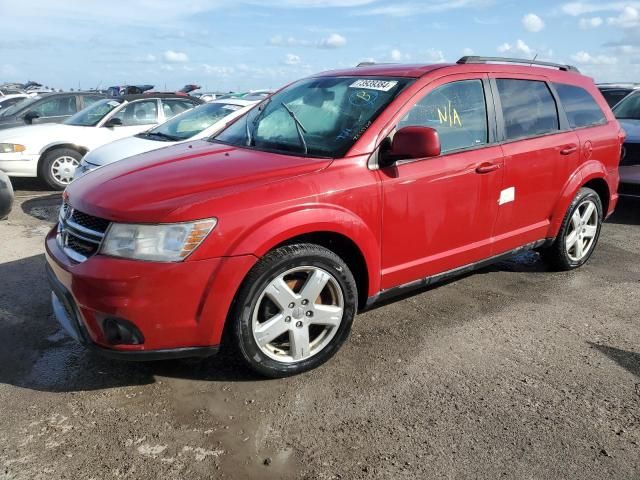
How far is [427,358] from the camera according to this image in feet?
11.0

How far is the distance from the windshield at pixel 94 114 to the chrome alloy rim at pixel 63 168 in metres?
0.65

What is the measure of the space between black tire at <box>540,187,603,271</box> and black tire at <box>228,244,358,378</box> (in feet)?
7.65

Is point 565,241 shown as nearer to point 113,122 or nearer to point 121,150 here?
point 121,150

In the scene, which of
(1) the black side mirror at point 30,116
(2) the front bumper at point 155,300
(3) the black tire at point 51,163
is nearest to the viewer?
(2) the front bumper at point 155,300

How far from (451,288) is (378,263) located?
1388 millimetres

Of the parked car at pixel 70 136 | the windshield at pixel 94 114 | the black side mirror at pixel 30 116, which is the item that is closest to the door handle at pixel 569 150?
the parked car at pixel 70 136

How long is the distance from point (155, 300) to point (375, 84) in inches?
80.1

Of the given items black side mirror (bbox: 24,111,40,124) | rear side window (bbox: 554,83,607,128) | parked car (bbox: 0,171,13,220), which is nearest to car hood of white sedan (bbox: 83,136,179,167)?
parked car (bbox: 0,171,13,220)

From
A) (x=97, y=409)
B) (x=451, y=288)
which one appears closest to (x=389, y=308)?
(x=451, y=288)

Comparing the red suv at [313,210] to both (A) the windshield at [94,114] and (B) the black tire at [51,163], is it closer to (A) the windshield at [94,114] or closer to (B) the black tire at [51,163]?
(B) the black tire at [51,163]

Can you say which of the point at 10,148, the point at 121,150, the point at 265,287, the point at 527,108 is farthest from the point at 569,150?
the point at 10,148

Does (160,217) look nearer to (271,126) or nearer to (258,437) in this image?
(258,437)

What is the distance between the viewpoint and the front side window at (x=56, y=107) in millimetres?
10805

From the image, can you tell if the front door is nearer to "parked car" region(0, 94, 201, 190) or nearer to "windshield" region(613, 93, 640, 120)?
"windshield" region(613, 93, 640, 120)
